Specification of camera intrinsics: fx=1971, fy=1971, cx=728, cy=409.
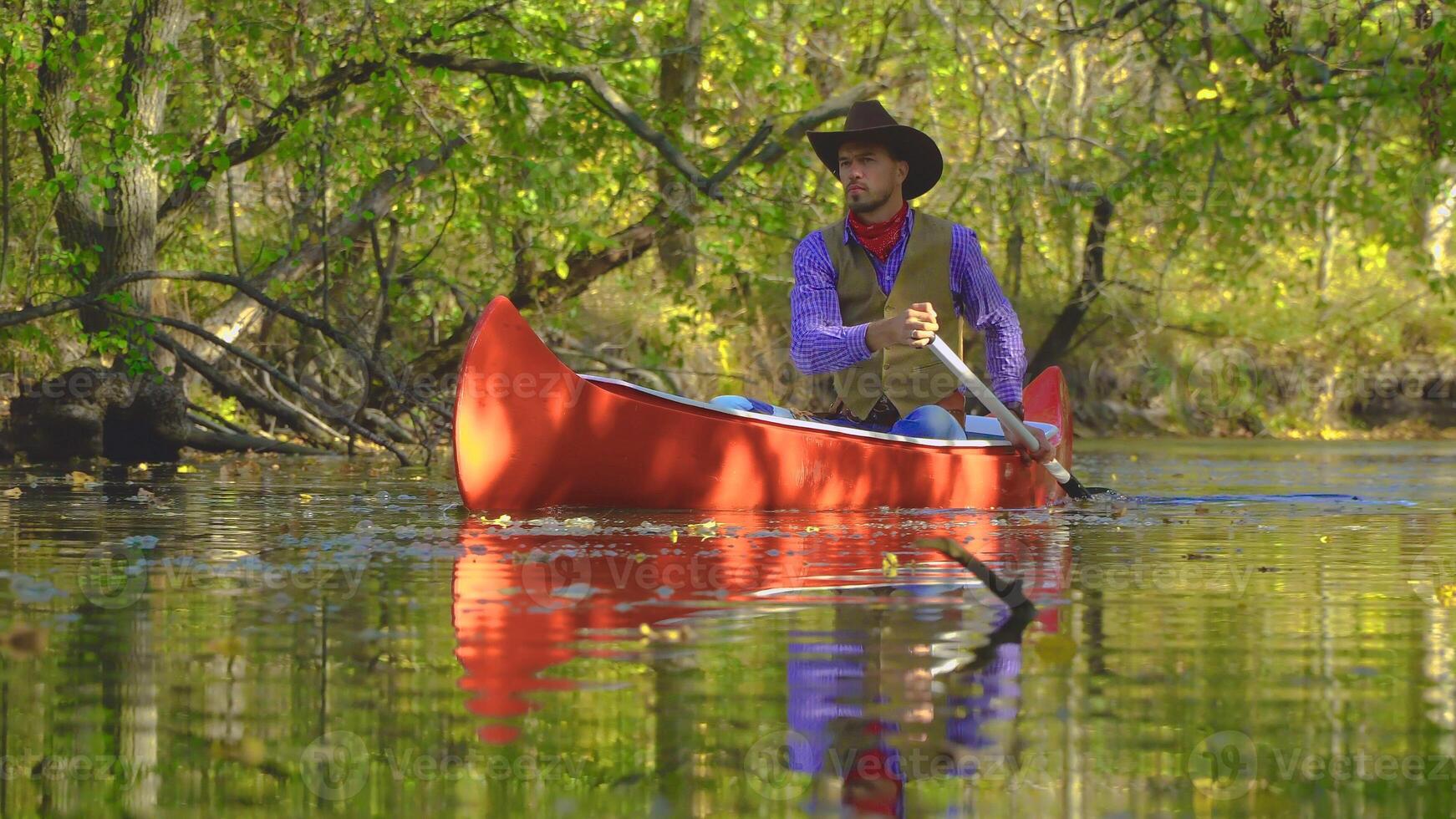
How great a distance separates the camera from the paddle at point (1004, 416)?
7.52 metres

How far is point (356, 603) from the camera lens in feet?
14.9

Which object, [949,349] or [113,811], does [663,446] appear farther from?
[113,811]

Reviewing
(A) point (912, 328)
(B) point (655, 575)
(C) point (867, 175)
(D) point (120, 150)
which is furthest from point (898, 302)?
(D) point (120, 150)

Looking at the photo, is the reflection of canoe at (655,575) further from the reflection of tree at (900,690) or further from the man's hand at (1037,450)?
the man's hand at (1037,450)

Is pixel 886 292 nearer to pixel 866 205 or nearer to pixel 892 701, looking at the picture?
pixel 866 205

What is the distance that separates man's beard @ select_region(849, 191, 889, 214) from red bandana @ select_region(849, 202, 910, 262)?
0.05 m

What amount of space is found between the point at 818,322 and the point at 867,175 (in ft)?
1.99

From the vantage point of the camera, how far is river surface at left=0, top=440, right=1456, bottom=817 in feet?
8.61

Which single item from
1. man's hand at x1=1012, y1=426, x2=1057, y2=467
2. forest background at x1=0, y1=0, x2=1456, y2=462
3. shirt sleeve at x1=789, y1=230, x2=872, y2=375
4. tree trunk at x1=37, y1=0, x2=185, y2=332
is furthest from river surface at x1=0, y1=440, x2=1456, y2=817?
forest background at x1=0, y1=0, x2=1456, y2=462

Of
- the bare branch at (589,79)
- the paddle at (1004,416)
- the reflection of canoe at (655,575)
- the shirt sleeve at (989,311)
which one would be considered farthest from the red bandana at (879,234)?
the bare branch at (589,79)

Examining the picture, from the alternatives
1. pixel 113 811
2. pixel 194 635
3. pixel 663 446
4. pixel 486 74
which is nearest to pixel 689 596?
pixel 194 635

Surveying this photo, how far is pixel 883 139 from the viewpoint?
7.73 m

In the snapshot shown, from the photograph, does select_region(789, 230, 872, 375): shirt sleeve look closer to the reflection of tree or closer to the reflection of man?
the reflection of tree

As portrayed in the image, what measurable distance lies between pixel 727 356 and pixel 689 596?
12.6 metres
